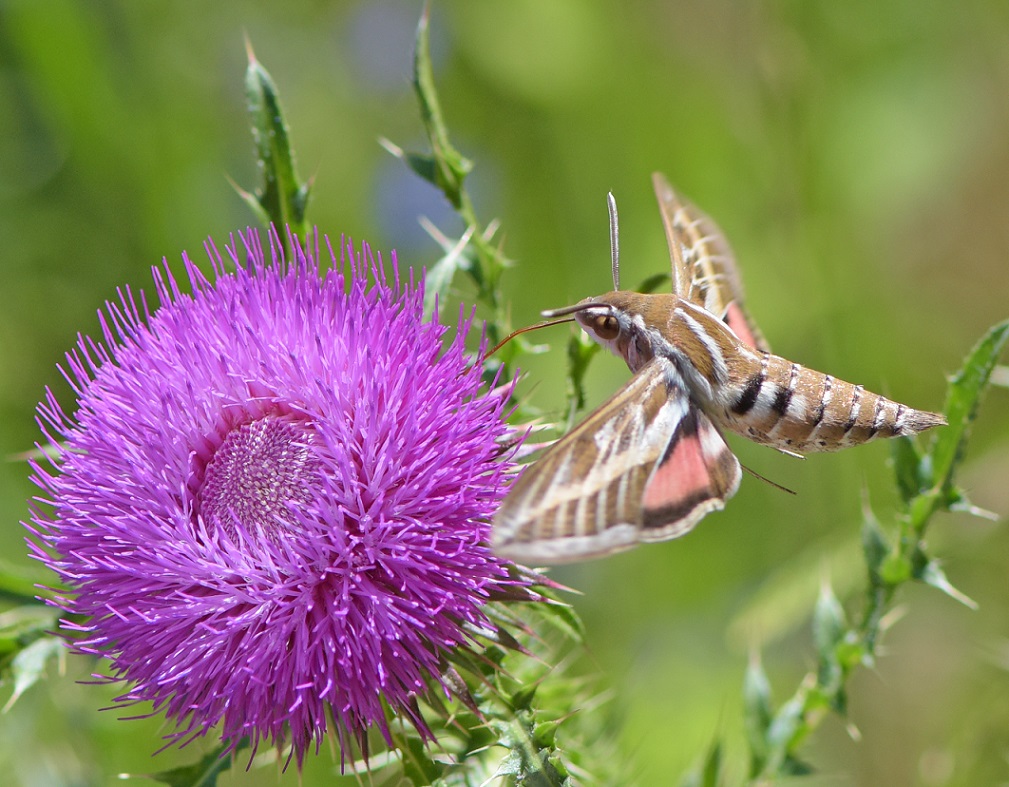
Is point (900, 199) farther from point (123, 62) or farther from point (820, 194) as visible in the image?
point (123, 62)

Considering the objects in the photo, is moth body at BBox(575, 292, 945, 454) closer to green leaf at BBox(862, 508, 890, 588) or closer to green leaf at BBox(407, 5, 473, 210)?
green leaf at BBox(862, 508, 890, 588)

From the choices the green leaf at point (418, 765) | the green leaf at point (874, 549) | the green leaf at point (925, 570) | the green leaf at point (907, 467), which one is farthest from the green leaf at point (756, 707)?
the green leaf at point (418, 765)

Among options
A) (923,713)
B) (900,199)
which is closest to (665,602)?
(923,713)

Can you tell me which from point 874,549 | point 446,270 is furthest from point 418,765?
point 874,549

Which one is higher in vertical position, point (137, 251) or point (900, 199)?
point (137, 251)

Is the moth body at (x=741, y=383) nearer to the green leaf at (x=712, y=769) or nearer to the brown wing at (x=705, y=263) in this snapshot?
the brown wing at (x=705, y=263)

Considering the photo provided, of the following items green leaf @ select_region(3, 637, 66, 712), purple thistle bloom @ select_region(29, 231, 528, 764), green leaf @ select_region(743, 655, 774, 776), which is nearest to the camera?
purple thistle bloom @ select_region(29, 231, 528, 764)

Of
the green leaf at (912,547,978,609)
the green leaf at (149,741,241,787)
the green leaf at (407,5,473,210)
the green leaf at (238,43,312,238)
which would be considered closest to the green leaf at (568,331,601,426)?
the green leaf at (407,5,473,210)
